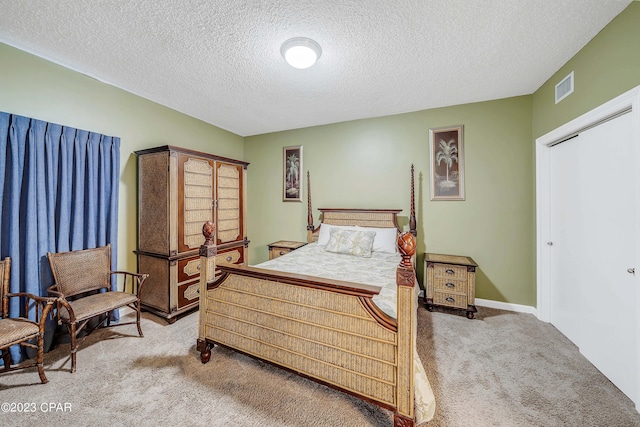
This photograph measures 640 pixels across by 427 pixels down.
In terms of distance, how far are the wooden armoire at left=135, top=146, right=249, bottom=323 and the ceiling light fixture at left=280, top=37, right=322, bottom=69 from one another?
173cm

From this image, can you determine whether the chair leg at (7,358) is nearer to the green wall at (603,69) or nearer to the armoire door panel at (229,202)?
the armoire door panel at (229,202)

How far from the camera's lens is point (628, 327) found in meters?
1.74

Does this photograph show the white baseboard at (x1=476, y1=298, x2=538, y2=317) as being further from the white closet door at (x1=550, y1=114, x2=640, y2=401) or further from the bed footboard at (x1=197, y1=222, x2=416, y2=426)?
the bed footboard at (x1=197, y1=222, x2=416, y2=426)

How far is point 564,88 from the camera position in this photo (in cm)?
238

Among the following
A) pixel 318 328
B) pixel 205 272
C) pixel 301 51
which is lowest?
pixel 318 328

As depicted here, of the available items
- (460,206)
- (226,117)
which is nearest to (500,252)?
(460,206)

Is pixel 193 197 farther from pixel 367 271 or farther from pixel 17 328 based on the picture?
pixel 367 271

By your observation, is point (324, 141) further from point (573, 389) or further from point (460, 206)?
point (573, 389)

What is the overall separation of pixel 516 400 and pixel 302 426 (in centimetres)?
149

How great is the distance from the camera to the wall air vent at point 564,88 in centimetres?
229

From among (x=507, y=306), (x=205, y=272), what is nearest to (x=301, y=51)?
(x=205, y=272)

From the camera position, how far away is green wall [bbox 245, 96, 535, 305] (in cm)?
308

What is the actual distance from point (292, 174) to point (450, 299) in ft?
10.2

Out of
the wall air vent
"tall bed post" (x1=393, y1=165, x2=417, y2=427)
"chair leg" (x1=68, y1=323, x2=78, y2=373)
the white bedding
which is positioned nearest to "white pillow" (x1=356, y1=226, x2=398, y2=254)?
the white bedding
